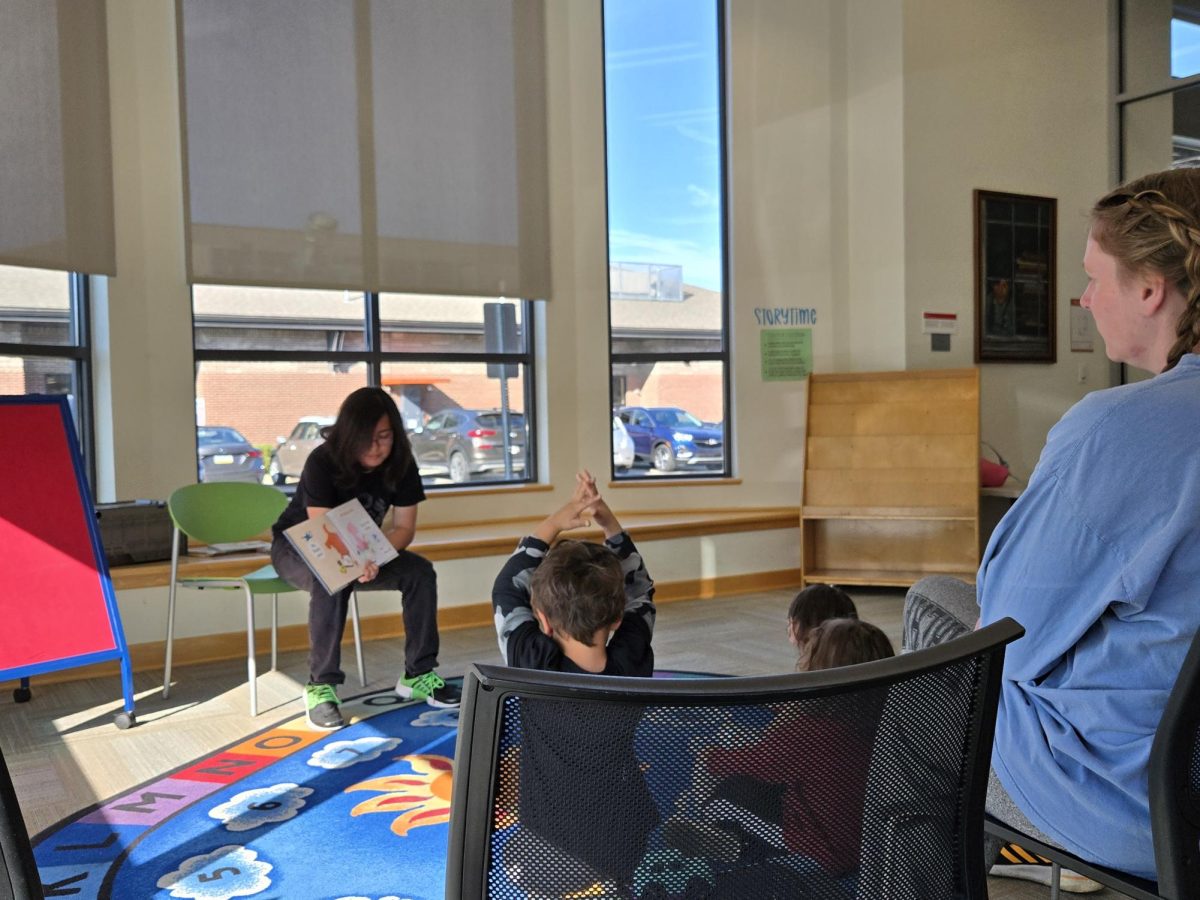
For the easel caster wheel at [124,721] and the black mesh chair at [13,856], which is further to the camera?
the easel caster wheel at [124,721]

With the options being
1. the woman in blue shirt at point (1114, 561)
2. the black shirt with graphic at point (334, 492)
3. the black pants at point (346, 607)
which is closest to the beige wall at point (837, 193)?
the black shirt with graphic at point (334, 492)

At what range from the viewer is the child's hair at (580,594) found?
194 centimetres

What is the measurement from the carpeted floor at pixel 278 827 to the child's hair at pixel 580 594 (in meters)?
0.68

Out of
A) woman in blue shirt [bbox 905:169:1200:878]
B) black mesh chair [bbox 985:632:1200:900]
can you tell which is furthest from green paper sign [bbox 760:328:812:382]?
black mesh chair [bbox 985:632:1200:900]

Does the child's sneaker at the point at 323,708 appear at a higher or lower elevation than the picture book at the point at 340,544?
lower

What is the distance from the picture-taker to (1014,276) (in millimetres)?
A: 6402

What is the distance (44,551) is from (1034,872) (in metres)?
3.12

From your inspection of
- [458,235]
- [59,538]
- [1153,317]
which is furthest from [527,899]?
[458,235]

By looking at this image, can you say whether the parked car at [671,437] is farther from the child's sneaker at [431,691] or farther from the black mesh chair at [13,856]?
the black mesh chair at [13,856]

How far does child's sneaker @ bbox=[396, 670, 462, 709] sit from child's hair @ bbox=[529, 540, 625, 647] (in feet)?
5.76

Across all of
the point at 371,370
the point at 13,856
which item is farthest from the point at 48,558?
the point at 13,856

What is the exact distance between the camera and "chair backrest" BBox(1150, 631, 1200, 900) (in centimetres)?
105

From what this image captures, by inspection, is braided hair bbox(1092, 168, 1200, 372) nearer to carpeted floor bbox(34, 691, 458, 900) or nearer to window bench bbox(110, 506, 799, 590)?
carpeted floor bbox(34, 691, 458, 900)

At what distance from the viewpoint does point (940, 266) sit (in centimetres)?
614
